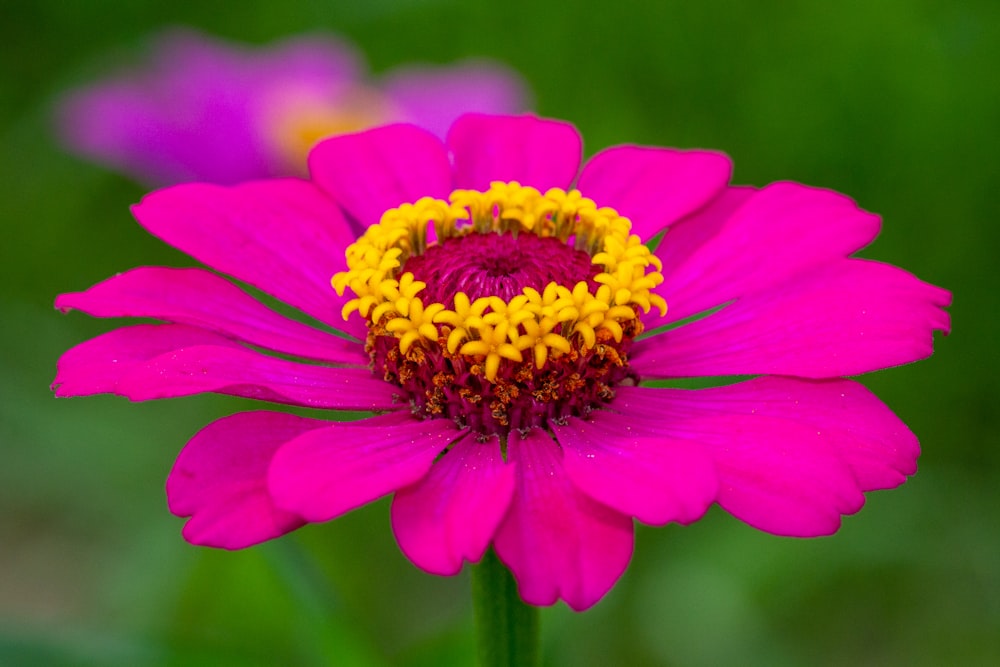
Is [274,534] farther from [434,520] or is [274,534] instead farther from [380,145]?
[380,145]

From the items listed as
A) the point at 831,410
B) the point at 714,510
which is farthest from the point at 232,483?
the point at 714,510

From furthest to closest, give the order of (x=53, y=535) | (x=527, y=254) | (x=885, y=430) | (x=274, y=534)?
1. (x=53, y=535)
2. (x=527, y=254)
3. (x=885, y=430)
4. (x=274, y=534)

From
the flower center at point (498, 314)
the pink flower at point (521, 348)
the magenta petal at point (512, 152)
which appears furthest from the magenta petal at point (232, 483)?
the magenta petal at point (512, 152)

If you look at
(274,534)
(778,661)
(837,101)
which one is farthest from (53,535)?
(837,101)

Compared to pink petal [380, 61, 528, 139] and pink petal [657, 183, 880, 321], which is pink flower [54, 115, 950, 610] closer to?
pink petal [657, 183, 880, 321]

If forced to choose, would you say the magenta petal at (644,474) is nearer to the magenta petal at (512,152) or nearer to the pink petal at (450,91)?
the magenta petal at (512,152)

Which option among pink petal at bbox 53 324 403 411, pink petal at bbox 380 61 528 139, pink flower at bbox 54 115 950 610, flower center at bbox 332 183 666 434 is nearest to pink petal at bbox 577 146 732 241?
pink flower at bbox 54 115 950 610
